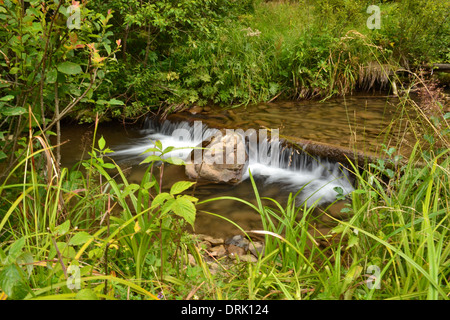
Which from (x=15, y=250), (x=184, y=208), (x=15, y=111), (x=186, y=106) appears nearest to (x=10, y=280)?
(x=15, y=250)

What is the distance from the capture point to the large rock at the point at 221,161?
455cm

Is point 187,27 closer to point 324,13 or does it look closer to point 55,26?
point 324,13

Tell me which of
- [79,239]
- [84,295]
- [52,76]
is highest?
[52,76]

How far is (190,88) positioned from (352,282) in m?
5.74

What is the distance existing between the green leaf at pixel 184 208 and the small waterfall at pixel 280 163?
2577 mm

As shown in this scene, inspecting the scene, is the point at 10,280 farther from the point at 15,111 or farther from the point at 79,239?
the point at 15,111

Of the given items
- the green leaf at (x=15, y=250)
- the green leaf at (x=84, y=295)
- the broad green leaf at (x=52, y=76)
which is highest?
the broad green leaf at (x=52, y=76)

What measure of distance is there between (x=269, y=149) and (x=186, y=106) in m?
2.34

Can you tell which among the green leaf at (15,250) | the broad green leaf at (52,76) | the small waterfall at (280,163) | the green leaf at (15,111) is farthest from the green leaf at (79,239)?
the small waterfall at (280,163)

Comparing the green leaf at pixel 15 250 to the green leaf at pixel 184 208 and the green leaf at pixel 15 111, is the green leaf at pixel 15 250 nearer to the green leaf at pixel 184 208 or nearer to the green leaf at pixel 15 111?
the green leaf at pixel 184 208

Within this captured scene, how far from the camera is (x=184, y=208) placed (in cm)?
150

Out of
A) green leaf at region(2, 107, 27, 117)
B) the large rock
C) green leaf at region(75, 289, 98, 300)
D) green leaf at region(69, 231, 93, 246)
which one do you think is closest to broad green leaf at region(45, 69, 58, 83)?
green leaf at region(2, 107, 27, 117)

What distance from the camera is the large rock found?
455 centimetres

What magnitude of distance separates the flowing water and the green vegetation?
0.30 m
